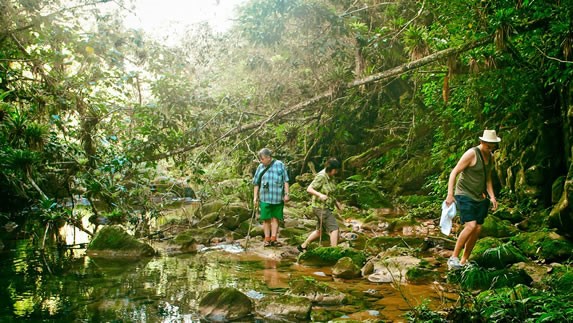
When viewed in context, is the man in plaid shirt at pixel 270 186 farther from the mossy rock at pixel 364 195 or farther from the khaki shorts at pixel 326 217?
the mossy rock at pixel 364 195

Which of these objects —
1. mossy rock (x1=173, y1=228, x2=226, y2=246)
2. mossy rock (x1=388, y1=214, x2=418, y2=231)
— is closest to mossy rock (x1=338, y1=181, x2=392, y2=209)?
mossy rock (x1=388, y1=214, x2=418, y2=231)

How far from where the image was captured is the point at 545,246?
673cm

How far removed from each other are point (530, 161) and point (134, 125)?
792 centimetres

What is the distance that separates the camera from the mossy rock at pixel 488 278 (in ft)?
17.0

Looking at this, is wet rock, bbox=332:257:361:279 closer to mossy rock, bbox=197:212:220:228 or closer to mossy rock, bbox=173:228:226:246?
mossy rock, bbox=173:228:226:246

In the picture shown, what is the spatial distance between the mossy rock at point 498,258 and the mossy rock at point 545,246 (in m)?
0.58

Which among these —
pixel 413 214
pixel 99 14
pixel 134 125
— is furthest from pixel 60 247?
pixel 413 214

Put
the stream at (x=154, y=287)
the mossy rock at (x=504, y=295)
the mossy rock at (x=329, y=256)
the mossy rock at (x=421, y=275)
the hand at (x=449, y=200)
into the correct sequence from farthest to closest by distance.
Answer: the mossy rock at (x=329, y=256) < the mossy rock at (x=421, y=275) < the hand at (x=449, y=200) < the stream at (x=154, y=287) < the mossy rock at (x=504, y=295)

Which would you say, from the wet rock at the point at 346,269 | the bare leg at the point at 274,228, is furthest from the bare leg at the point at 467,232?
the bare leg at the point at 274,228

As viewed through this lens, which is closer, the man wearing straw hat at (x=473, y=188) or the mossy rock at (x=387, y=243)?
the man wearing straw hat at (x=473, y=188)

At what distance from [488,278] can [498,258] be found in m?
0.87

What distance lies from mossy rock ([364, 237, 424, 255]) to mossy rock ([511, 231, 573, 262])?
1721 millimetres

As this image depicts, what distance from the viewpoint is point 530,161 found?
903cm

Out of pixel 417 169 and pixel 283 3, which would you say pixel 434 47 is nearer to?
pixel 283 3
